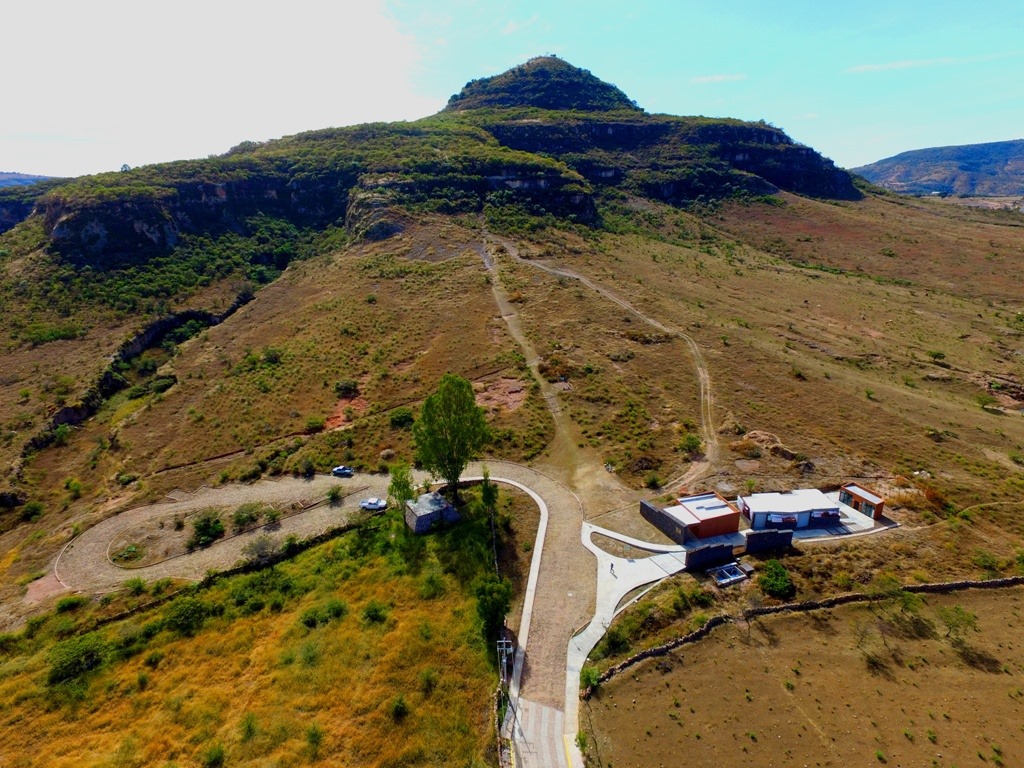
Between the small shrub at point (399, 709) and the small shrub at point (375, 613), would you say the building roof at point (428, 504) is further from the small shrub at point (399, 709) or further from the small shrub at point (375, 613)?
the small shrub at point (399, 709)

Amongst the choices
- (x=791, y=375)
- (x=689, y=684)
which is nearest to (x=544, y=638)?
(x=689, y=684)

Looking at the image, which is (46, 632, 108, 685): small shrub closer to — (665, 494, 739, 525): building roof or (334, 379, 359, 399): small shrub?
(334, 379, 359, 399): small shrub

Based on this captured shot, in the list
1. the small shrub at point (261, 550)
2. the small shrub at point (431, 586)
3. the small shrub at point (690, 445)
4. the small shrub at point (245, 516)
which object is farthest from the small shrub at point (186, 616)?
the small shrub at point (690, 445)

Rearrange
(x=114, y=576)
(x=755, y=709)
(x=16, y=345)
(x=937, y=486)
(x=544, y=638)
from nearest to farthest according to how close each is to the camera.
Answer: (x=755, y=709) < (x=544, y=638) < (x=114, y=576) < (x=937, y=486) < (x=16, y=345)

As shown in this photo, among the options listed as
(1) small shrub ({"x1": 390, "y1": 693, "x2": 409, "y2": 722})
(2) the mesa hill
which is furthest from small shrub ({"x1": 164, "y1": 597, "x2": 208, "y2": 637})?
(2) the mesa hill

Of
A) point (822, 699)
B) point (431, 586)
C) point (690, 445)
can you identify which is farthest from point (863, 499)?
point (431, 586)

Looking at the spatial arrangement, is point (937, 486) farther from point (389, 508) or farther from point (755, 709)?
point (389, 508)

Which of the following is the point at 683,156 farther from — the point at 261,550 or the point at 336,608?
the point at 336,608
